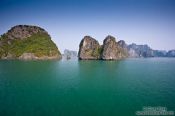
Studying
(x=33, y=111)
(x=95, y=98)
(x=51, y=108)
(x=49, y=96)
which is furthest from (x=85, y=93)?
(x=33, y=111)

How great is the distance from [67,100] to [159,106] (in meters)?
18.5

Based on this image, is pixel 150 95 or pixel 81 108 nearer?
pixel 81 108

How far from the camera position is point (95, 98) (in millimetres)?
36500

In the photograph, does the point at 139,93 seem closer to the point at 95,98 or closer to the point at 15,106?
the point at 95,98

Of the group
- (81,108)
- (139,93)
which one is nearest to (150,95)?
(139,93)

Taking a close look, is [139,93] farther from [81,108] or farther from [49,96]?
[49,96]

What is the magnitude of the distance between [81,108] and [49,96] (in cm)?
1138

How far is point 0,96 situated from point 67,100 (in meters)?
15.6

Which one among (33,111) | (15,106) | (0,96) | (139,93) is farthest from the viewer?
(139,93)

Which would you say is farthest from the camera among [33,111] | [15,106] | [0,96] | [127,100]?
[0,96]

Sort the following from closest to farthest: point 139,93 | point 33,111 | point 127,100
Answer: point 33,111, point 127,100, point 139,93

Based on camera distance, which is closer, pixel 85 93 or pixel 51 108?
pixel 51 108

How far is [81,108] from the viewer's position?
29.9 m

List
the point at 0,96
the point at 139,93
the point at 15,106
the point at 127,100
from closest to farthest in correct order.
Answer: the point at 15,106, the point at 127,100, the point at 0,96, the point at 139,93
